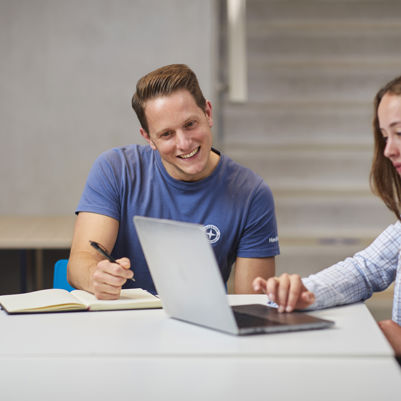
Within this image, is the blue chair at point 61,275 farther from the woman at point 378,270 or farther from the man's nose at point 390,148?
the man's nose at point 390,148

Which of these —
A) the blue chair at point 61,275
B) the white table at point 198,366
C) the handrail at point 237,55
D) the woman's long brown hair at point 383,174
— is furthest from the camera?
the handrail at point 237,55

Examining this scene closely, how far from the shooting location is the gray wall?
4.22m

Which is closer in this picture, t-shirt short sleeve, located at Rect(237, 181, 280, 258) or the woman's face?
the woman's face

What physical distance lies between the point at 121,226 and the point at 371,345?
47.4 inches

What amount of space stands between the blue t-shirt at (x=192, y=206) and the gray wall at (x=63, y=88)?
2.02m

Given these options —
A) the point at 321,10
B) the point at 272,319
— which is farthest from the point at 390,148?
the point at 321,10

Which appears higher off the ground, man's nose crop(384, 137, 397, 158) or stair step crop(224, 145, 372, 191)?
man's nose crop(384, 137, 397, 158)

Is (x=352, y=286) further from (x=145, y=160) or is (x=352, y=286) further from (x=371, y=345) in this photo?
(x=145, y=160)

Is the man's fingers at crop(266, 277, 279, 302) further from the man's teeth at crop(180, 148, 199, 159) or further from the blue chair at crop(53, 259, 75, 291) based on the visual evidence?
the blue chair at crop(53, 259, 75, 291)

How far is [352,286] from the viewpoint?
1625 mm

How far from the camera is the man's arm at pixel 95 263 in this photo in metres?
1.60

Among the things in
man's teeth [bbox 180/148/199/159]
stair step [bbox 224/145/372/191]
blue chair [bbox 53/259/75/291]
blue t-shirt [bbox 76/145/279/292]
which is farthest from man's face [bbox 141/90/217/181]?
stair step [bbox 224/145/372/191]

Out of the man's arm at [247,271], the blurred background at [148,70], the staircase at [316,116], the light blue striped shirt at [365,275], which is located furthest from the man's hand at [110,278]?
the blurred background at [148,70]

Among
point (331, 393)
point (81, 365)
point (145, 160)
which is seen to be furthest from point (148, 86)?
point (331, 393)
